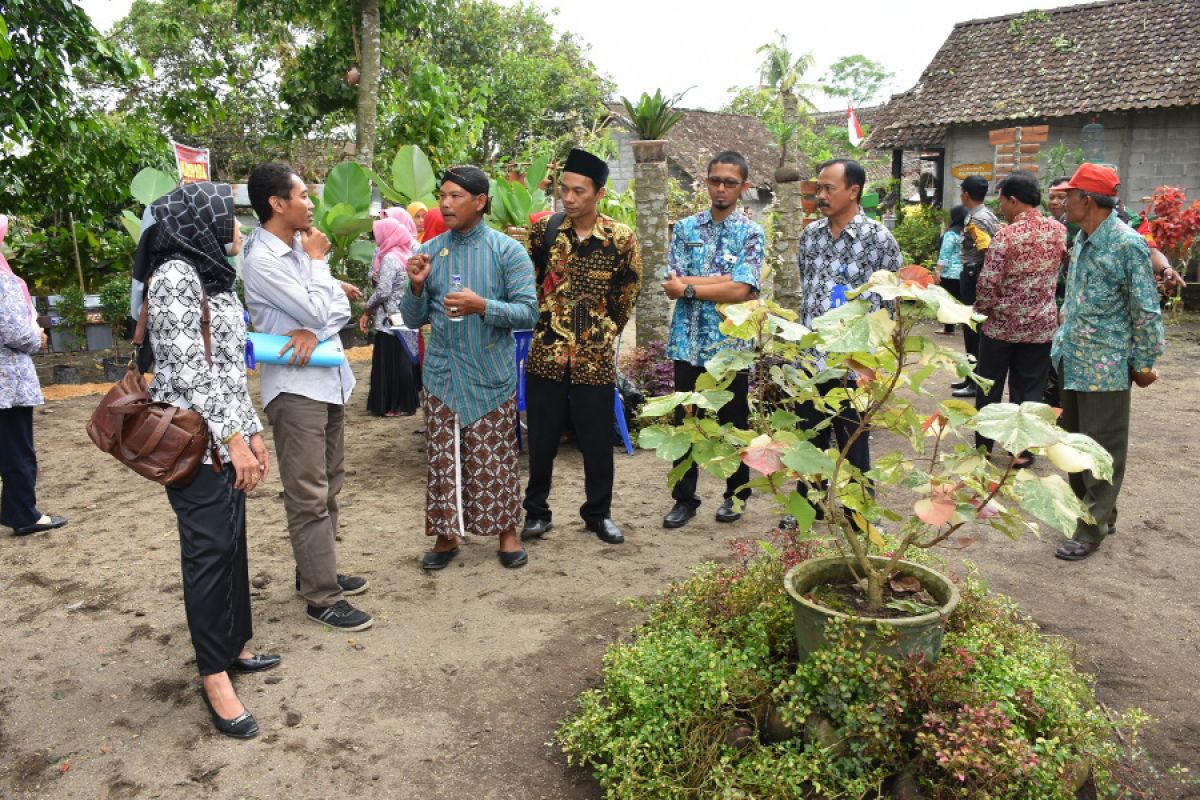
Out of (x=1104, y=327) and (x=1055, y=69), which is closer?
(x=1104, y=327)

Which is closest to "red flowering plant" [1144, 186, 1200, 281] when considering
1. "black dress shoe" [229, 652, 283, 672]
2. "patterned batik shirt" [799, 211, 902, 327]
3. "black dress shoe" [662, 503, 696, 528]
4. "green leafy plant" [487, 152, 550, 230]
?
"green leafy plant" [487, 152, 550, 230]

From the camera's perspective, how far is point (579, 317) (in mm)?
4484

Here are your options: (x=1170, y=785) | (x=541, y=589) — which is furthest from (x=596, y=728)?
(x=1170, y=785)

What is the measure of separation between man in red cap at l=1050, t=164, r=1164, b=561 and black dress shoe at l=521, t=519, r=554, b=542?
258cm

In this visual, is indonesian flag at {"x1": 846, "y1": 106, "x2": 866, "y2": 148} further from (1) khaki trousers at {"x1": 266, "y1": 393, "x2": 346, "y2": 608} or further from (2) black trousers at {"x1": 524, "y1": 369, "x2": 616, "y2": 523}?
(1) khaki trousers at {"x1": 266, "y1": 393, "x2": 346, "y2": 608}

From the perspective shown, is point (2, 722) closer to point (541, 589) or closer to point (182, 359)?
point (182, 359)

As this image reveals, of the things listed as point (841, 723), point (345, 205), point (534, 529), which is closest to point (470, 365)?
point (534, 529)

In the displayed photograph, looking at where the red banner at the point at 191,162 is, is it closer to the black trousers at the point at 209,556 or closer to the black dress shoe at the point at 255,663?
the black dress shoe at the point at 255,663

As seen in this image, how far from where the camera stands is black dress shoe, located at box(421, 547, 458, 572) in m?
4.32

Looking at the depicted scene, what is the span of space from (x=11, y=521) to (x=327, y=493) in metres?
2.48

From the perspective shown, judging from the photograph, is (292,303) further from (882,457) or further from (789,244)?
(789,244)

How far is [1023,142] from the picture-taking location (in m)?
15.3

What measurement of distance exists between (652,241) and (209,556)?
4.58 m

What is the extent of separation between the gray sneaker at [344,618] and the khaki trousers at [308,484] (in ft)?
0.10
